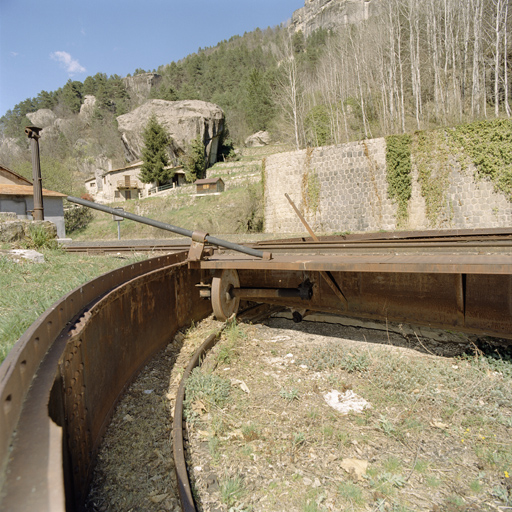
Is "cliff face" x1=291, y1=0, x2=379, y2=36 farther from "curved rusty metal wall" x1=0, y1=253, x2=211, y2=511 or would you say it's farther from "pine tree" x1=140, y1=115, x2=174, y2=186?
"curved rusty metal wall" x1=0, y1=253, x2=211, y2=511

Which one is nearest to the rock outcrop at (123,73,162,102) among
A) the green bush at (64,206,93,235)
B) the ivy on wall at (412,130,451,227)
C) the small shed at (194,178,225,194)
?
the small shed at (194,178,225,194)

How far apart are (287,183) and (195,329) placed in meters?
19.4

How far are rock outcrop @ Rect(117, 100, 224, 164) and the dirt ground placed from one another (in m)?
55.8

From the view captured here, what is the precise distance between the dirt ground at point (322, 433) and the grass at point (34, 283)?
118cm

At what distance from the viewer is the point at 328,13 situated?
117750 millimetres

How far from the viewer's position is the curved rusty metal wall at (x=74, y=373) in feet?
3.70

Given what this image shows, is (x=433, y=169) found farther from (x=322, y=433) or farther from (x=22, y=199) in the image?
(x=22, y=199)

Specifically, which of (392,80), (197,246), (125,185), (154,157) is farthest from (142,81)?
(197,246)

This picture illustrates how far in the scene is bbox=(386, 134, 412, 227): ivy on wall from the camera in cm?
1919

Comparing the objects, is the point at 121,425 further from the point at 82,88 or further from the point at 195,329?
the point at 82,88

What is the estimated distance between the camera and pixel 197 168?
53.7 metres

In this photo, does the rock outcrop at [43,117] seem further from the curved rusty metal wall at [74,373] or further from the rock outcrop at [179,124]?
the curved rusty metal wall at [74,373]

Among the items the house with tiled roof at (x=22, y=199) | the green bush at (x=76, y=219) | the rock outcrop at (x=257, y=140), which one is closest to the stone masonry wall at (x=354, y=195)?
the house with tiled roof at (x=22, y=199)

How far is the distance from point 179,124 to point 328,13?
3632 inches
